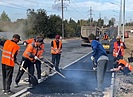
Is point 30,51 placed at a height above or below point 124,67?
above

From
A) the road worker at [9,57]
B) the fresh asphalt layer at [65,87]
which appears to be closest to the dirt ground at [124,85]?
the fresh asphalt layer at [65,87]

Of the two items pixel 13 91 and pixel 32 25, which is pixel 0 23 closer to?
pixel 32 25

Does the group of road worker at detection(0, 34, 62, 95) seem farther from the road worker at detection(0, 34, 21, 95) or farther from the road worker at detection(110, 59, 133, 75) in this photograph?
the road worker at detection(110, 59, 133, 75)

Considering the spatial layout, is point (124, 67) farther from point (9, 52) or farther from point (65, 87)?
point (9, 52)

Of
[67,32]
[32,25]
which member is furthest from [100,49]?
[67,32]

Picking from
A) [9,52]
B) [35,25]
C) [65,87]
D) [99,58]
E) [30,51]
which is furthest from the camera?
[35,25]

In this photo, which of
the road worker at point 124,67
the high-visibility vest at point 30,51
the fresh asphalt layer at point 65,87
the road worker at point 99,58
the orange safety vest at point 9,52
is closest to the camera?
the orange safety vest at point 9,52

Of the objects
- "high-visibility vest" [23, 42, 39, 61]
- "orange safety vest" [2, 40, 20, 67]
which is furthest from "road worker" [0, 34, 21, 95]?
"high-visibility vest" [23, 42, 39, 61]

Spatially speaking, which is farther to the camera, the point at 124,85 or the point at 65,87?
the point at 124,85

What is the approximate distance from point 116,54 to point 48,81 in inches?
180

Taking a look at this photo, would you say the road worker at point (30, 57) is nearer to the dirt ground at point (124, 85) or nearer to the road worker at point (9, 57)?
the road worker at point (9, 57)

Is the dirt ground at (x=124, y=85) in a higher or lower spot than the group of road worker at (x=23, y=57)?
lower

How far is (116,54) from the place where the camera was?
14.9 meters

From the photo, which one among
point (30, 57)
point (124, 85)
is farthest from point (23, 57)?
point (124, 85)
